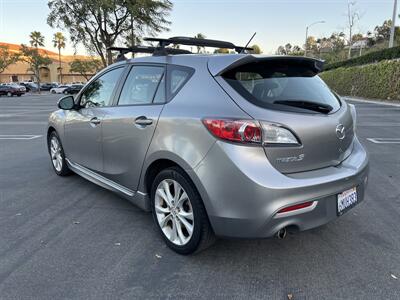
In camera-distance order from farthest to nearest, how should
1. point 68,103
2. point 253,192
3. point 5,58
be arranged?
point 5,58 → point 68,103 → point 253,192

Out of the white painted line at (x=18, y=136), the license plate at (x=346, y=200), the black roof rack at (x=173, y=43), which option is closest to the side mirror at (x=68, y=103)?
the black roof rack at (x=173, y=43)

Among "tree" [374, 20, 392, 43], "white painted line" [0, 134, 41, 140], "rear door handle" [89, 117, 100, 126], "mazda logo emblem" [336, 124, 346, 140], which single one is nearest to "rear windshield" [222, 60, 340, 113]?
"mazda logo emblem" [336, 124, 346, 140]

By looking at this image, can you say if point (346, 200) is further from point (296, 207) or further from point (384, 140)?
point (384, 140)

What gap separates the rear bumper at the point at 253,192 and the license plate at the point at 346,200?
3.8 inches

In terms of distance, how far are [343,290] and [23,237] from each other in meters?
2.81

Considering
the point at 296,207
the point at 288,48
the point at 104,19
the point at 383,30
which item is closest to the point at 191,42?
the point at 296,207

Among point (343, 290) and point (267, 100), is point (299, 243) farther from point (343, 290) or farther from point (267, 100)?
point (267, 100)

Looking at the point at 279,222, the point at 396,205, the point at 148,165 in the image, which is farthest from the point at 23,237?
the point at 396,205

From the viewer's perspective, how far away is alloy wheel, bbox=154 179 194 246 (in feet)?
9.51

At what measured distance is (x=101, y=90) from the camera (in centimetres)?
417

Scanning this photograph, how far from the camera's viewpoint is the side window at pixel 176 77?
9.73ft

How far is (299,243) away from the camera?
3238 millimetres

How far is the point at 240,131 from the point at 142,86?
4.52ft

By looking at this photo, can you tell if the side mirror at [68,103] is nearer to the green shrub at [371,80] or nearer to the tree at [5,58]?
the green shrub at [371,80]
